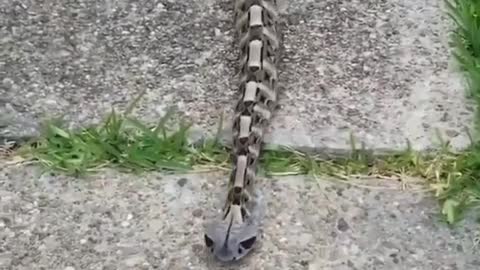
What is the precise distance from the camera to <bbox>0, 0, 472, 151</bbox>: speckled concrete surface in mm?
3826

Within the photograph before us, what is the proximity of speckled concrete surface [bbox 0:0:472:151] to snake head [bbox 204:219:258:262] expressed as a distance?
0.47m

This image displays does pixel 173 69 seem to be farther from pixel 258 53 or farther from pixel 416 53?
pixel 416 53

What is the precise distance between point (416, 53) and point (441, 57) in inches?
3.6

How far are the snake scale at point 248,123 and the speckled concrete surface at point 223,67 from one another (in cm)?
7

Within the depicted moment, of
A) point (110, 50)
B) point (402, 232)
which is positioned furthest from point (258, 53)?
point (402, 232)

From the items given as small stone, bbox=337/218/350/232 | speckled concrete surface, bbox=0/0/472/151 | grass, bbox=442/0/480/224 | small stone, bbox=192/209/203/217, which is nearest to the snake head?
small stone, bbox=192/209/203/217

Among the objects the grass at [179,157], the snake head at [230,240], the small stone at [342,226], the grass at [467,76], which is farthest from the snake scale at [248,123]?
the grass at [467,76]

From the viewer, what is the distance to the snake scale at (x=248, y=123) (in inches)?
132

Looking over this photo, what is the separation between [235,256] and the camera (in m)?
3.34

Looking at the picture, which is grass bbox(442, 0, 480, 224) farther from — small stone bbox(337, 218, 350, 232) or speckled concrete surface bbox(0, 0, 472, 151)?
small stone bbox(337, 218, 350, 232)

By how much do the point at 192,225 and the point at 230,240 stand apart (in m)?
0.21

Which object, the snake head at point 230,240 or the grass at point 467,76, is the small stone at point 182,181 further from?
the grass at point 467,76

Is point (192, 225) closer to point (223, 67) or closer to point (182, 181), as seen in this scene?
point (182, 181)

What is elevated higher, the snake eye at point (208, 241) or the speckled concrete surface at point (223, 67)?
the speckled concrete surface at point (223, 67)
